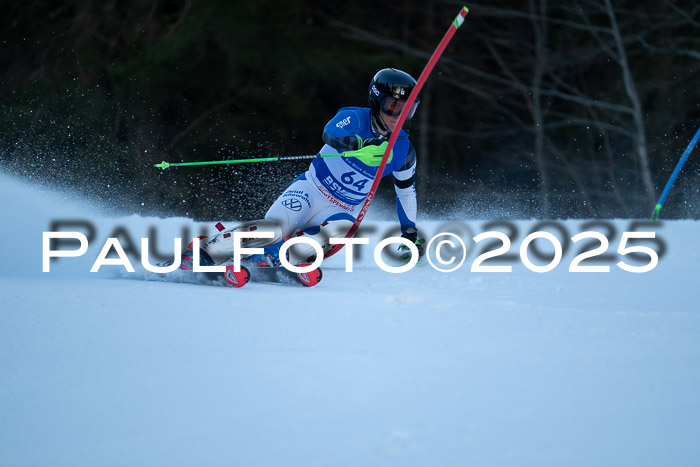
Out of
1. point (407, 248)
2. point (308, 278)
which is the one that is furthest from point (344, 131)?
point (407, 248)

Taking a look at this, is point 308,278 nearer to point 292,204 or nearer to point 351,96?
point 292,204

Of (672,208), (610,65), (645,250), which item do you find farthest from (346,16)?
(645,250)

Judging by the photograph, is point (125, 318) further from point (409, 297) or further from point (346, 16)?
point (346, 16)

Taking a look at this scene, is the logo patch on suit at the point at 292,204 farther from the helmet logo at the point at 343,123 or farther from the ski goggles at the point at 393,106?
the ski goggles at the point at 393,106

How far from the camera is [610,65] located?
17.4m

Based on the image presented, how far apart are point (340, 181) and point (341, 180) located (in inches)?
0.4

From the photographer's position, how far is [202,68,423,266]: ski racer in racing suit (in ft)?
17.5

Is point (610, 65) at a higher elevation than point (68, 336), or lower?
higher

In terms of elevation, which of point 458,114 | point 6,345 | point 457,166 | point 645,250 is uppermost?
point 458,114

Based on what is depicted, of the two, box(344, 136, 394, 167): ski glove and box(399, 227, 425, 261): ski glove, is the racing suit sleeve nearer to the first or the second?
box(344, 136, 394, 167): ski glove

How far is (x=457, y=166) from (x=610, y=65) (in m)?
3.91

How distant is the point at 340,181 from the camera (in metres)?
5.70

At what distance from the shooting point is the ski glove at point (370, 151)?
548 cm

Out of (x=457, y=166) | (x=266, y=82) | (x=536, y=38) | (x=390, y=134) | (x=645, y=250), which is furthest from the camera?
(x=457, y=166)
